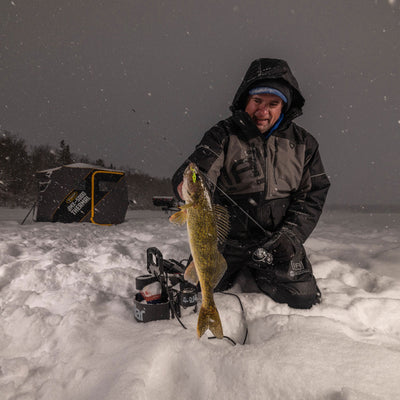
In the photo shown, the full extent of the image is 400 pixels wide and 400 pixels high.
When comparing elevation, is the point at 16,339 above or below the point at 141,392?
below

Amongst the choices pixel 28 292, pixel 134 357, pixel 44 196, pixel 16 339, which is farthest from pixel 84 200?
pixel 134 357

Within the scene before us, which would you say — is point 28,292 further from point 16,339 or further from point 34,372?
point 34,372

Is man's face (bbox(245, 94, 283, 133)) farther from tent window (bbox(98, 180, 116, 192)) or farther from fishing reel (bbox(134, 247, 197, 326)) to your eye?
tent window (bbox(98, 180, 116, 192))

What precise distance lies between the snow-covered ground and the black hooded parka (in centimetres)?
88

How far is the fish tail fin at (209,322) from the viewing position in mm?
1720

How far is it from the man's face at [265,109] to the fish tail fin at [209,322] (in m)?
2.14

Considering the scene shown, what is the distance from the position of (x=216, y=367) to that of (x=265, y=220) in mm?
1792

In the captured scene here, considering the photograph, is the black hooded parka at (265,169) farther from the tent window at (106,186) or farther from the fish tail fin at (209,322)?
the tent window at (106,186)

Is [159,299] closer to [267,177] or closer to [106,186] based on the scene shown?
[267,177]

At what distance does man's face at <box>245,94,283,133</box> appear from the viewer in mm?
3080

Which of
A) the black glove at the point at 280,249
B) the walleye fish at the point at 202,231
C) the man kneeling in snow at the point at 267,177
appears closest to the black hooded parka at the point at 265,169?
the man kneeling in snow at the point at 267,177

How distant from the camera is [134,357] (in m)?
1.61

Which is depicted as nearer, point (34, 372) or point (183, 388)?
point (183, 388)

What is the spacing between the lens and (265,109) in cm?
307
